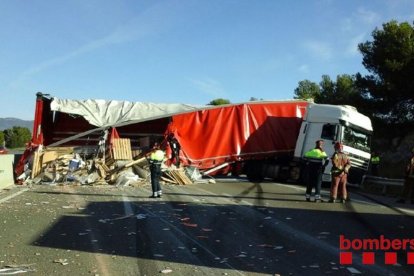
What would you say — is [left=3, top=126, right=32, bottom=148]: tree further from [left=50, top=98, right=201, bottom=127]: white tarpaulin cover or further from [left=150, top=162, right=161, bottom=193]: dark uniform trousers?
[left=150, top=162, right=161, bottom=193]: dark uniform trousers

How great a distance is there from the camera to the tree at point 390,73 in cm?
3059

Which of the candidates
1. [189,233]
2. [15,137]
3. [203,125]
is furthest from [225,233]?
[15,137]

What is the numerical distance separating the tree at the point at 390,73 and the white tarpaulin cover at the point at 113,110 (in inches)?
647

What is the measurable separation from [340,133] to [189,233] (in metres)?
11.0

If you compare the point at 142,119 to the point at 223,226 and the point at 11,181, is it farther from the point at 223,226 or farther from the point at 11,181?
the point at 223,226

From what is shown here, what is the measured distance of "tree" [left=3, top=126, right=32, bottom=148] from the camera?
231ft

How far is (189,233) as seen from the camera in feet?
26.7

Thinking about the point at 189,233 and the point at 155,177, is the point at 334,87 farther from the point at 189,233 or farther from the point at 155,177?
the point at 189,233

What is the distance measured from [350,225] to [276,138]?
458 inches

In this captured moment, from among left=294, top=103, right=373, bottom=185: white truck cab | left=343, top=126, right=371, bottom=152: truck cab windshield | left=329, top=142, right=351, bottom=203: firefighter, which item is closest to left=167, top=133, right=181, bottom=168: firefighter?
left=294, top=103, right=373, bottom=185: white truck cab

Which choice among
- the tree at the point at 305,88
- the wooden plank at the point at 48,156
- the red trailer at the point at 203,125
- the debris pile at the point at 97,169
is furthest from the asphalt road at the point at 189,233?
the tree at the point at 305,88

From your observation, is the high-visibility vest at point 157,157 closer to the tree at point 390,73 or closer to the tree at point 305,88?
the tree at point 390,73

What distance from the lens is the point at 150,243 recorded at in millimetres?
7344

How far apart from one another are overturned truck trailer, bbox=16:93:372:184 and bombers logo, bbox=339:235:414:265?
421 inches
